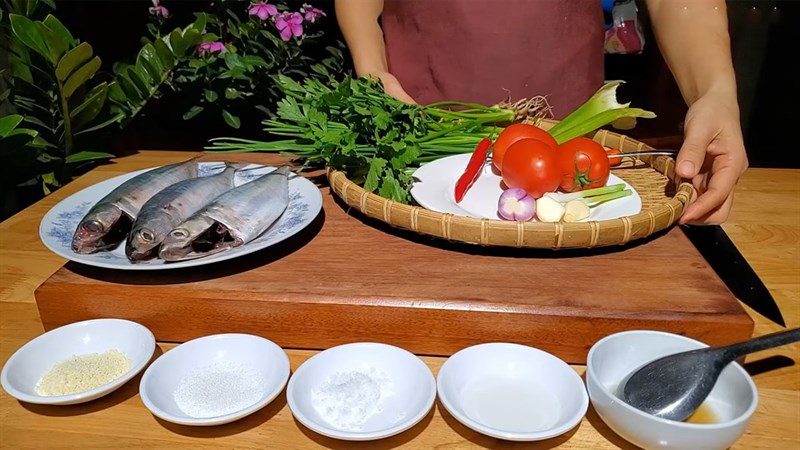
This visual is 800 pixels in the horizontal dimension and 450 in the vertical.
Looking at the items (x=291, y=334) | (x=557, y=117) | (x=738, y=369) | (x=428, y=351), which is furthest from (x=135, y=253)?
(x=557, y=117)

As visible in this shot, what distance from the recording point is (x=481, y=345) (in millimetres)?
997

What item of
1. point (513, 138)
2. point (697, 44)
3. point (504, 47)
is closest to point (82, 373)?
point (513, 138)

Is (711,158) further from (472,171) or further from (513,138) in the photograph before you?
(472,171)

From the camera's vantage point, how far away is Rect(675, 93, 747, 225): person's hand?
53.1 inches

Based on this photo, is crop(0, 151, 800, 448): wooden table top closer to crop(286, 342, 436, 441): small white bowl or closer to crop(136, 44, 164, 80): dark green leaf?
crop(286, 342, 436, 441): small white bowl

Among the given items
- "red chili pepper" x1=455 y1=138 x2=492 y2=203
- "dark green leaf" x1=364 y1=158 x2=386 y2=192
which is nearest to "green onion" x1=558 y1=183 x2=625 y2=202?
"red chili pepper" x1=455 y1=138 x2=492 y2=203

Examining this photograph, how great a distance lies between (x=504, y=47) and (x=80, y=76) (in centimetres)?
144

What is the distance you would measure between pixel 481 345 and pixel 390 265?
0.27 metres

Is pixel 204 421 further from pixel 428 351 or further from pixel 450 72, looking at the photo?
pixel 450 72

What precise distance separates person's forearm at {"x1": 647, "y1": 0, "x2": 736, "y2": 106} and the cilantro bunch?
1.78 feet

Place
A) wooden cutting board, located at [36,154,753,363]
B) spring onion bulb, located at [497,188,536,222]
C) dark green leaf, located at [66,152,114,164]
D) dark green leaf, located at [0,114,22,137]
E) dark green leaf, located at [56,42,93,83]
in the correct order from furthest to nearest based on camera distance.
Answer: dark green leaf, located at [66,152,114,164] → dark green leaf, located at [56,42,93,83] → dark green leaf, located at [0,114,22,137] → spring onion bulb, located at [497,188,536,222] → wooden cutting board, located at [36,154,753,363]

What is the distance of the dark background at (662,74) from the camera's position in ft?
10.4

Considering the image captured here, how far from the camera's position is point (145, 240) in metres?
1.16

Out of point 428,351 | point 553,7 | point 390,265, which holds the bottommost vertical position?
point 428,351
